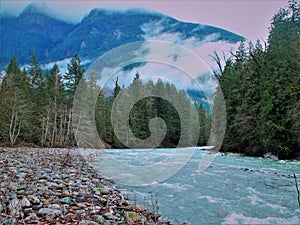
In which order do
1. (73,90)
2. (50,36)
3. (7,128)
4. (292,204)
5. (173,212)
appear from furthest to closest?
(50,36), (73,90), (7,128), (292,204), (173,212)

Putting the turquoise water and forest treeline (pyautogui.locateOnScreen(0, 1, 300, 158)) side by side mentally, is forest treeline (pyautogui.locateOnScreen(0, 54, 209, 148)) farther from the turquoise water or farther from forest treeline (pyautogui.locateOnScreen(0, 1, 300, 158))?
the turquoise water

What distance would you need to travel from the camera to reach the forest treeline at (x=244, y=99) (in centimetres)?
1500

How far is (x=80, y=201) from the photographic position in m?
4.18

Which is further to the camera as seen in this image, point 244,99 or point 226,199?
point 244,99

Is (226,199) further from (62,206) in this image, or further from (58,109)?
(58,109)

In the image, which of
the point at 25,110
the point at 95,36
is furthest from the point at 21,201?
the point at 95,36

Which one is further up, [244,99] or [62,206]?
[244,99]

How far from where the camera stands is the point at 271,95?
15.9m

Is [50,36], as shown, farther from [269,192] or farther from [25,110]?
[269,192]

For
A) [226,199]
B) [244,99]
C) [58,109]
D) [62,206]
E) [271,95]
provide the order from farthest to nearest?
1. [58,109]
2. [244,99]
3. [271,95]
4. [226,199]
5. [62,206]

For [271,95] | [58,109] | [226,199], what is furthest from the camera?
[58,109]

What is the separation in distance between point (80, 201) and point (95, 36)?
20313 centimetres

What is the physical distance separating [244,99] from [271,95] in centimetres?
303

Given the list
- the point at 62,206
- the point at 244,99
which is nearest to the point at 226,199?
the point at 62,206
